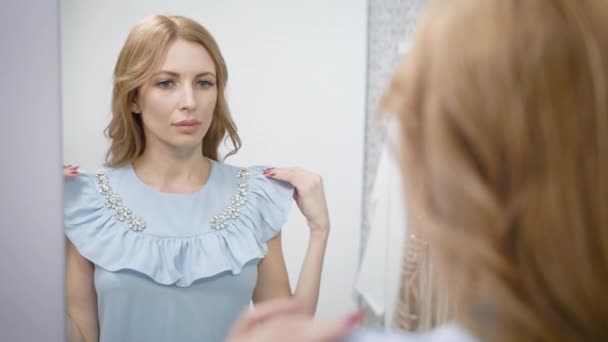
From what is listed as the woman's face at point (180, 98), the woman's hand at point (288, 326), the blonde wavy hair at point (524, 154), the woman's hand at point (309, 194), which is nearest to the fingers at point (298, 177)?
the woman's hand at point (309, 194)

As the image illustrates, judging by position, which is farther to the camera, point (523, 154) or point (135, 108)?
point (135, 108)

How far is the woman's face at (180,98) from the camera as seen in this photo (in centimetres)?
71

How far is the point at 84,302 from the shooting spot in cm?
77

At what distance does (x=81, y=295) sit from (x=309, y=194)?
33cm

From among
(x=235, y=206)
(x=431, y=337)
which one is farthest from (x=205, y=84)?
(x=431, y=337)

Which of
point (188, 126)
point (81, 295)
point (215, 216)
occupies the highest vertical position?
point (188, 126)

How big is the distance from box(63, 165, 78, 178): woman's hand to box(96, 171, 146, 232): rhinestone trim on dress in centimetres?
4

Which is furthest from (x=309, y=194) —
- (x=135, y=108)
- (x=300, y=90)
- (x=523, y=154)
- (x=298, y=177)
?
(x=523, y=154)

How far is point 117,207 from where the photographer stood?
0.75m

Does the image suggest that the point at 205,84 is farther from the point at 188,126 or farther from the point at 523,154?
the point at 523,154

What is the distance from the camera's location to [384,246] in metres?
0.72

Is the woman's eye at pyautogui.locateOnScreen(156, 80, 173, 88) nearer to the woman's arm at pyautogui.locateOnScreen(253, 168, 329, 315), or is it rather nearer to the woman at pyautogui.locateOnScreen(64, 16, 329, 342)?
the woman at pyautogui.locateOnScreen(64, 16, 329, 342)

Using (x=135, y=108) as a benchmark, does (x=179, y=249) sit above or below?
below

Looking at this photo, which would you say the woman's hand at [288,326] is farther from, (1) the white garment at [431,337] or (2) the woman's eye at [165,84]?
(2) the woman's eye at [165,84]
